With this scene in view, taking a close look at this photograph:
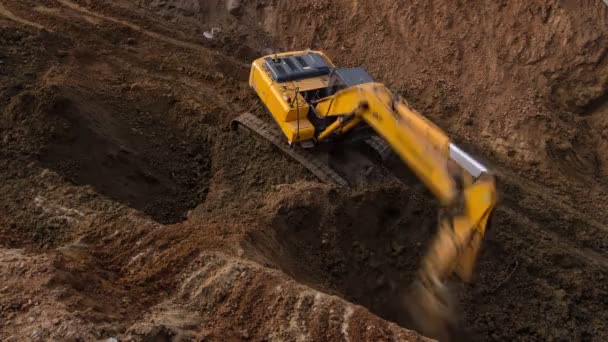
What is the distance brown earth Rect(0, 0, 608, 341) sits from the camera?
6.43m

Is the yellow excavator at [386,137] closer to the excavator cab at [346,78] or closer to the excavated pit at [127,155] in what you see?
the excavator cab at [346,78]

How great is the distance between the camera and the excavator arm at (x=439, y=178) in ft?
20.5

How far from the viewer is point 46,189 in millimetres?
8250

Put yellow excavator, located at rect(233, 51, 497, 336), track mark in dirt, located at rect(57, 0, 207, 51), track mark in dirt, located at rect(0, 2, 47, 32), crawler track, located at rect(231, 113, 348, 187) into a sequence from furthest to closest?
track mark in dirt, located at rect(57, 0, 207, 51) → track mark in dirt, located at rect(0, 2, 47, 32) → crawler track, located at rect(231, 113, 348, 187) → yellow excavator, located at rect(233, 51, 497, 336)

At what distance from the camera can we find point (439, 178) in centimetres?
681

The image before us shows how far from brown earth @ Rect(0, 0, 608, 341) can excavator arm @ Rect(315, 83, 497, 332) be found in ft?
2.96

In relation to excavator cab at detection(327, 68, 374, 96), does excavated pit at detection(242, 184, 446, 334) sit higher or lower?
lower

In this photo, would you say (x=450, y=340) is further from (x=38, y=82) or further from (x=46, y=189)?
(x=38, y=82)

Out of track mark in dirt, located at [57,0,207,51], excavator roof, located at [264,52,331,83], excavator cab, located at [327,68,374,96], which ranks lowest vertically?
track mark in dirt, located at [57,0,207,51]

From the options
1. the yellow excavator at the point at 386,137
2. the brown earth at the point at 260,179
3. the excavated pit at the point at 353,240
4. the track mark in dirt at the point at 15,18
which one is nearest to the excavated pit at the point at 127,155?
the brown earth at the point at 260,179

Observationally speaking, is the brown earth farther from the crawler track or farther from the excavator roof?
the excavator roof

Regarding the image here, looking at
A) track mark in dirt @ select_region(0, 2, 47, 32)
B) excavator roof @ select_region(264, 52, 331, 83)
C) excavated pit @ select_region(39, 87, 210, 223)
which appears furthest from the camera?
track mark in dirt @ select_region(0, 2, 47, 32)

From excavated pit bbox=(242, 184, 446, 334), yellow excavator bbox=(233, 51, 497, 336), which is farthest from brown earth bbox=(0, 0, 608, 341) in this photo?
yellow excavator bbox=(233, 51, 497, 336)

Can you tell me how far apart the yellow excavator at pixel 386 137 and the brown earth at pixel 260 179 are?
0.44 m
